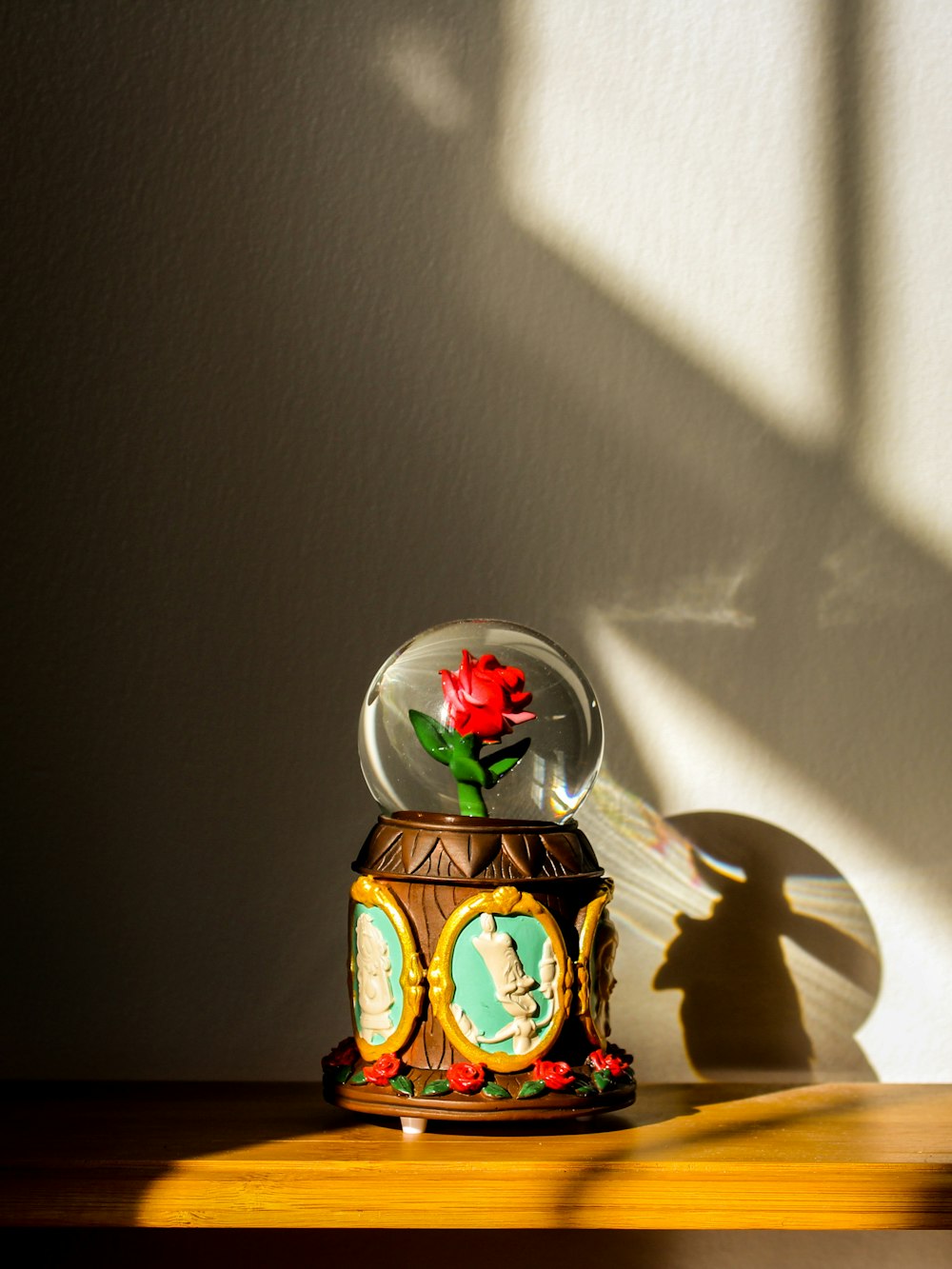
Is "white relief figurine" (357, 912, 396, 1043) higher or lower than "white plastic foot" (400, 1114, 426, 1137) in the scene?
higher

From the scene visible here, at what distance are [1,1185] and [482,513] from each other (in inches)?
30.7

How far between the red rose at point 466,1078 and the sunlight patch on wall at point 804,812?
1.33ft

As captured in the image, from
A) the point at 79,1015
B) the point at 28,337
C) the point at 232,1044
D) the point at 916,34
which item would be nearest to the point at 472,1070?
the point at 232,1044

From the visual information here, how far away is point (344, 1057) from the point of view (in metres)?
1.15

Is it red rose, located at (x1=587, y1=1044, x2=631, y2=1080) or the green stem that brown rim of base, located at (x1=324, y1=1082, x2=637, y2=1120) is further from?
the green stem

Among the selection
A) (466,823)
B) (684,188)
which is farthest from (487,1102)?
(684,188)

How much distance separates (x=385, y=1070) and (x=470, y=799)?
24cm

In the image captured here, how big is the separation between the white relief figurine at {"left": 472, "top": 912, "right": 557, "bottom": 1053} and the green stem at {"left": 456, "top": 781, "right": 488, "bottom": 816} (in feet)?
0.29

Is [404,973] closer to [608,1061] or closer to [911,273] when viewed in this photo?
[608,1061]

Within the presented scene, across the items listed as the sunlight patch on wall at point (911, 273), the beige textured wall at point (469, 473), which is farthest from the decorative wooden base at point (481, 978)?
the sunlight patch on wall at point (911, 273)

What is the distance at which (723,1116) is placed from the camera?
3.88 ft

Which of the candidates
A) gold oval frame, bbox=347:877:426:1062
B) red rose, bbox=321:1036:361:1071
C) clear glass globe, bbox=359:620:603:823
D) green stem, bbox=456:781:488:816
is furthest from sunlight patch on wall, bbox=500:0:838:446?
red rose, bbox=321:1036:361:1071

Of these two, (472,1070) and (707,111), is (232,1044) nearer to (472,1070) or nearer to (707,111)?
(472,1070)

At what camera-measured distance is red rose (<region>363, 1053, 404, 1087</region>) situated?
1090 mm
